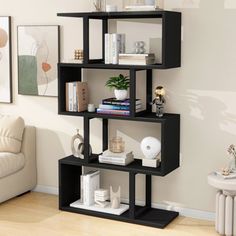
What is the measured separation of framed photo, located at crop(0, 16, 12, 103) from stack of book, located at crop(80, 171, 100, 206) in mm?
1129

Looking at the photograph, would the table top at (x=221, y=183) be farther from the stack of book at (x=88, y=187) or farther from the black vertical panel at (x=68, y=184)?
the black vertical panel at (x=68, y=184)

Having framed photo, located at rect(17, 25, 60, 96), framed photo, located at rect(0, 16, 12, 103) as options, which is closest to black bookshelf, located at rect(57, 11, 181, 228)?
framed photo, located at rect(17, 25, 60, 96)

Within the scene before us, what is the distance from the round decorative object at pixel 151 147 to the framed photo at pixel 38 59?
102 cm

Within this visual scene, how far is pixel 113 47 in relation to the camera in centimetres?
415

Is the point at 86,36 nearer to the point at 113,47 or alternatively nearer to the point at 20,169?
the point at 113,47

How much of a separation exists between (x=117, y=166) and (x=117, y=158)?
66 millimetres

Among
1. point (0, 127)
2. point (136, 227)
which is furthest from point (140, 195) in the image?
point (0, 127)

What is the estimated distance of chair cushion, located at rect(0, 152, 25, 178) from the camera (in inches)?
177

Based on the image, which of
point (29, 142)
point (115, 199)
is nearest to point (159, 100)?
point (115, 199)

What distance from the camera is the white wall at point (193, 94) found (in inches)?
159

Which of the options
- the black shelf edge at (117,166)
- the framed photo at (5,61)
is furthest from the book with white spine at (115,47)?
the framed photo at (5,61)

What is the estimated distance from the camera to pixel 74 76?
450 centimetres

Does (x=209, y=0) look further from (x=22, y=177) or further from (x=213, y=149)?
(x=22, y=177)

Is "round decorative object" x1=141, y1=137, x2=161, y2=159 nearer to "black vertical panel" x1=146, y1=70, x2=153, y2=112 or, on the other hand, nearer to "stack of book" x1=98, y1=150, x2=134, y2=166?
"stack of book" x1=98, y1=150, x2=134, y2=166
